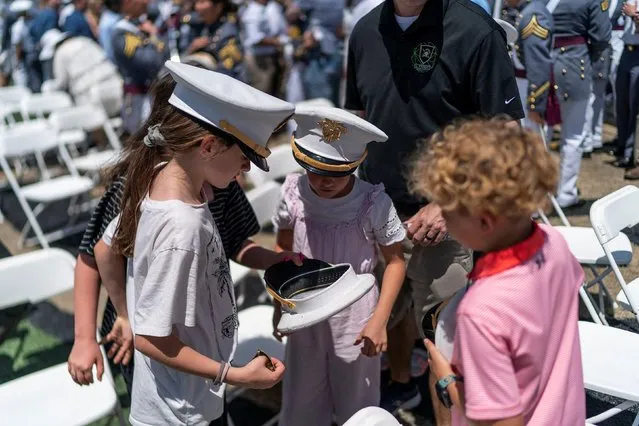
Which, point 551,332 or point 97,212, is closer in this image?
point 551,332

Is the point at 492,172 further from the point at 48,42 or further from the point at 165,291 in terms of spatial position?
the point at 48,42

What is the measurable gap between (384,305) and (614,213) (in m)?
1.21

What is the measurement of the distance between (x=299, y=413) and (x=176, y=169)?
1.13 meters

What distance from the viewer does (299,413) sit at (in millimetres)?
2414

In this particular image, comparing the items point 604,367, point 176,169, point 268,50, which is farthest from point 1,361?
point 268,50

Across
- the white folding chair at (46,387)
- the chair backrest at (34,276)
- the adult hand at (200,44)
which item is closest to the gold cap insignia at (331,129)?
the white folding chair at (46,387)

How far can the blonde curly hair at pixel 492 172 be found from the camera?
3.96 feet

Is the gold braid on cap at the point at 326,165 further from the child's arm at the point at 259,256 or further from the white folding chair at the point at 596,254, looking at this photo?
the white folding chair at the point at 596,254

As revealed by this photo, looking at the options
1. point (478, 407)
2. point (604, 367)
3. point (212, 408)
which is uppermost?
point (478, 407)

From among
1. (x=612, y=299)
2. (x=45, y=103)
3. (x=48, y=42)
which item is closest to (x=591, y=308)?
(x=612, y=299)

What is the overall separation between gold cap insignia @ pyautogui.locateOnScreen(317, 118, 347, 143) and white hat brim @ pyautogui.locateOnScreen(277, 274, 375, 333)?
459mm

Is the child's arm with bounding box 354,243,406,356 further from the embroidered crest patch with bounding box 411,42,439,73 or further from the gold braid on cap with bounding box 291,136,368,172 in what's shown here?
the embroidered crest patch with bounding box 411,42,439,73

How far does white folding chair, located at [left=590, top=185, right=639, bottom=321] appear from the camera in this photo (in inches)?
105

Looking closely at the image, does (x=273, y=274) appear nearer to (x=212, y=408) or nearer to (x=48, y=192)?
(x=212, y=408)
